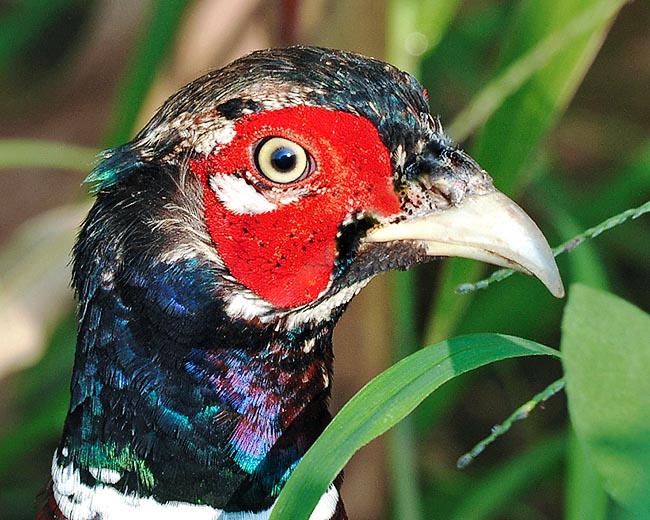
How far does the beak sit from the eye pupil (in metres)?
0.11

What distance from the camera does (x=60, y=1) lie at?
2.94m

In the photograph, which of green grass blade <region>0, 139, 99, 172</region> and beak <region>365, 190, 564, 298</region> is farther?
green grass blade <region>0, 139, 99, 172</region>

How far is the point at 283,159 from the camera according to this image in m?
1.03

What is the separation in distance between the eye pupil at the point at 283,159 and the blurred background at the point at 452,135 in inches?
22.0

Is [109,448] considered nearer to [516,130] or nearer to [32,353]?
[516,130]

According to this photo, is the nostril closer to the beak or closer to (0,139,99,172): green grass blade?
the beak

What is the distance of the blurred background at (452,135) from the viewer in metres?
1.60

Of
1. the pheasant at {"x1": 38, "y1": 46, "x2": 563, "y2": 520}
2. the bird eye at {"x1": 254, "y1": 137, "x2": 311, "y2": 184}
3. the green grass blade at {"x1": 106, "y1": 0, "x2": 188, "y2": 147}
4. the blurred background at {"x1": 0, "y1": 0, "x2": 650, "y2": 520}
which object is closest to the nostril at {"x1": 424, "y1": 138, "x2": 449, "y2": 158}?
the pheasant at {"x1": 38, "y1": 46, "x2": 563, "y2": 520}

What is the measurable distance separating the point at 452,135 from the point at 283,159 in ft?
2.16

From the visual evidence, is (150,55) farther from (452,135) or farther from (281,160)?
(281,160)

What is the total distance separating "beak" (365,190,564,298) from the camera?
104 centimetres

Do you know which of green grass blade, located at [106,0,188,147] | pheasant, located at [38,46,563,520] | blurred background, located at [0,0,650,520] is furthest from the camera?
green grass blade, located at [106,0,188,147]

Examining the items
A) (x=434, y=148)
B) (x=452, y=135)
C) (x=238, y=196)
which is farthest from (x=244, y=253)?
(x=452, y=135)

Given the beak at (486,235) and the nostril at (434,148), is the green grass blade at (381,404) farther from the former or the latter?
the nostril at (434,148)
